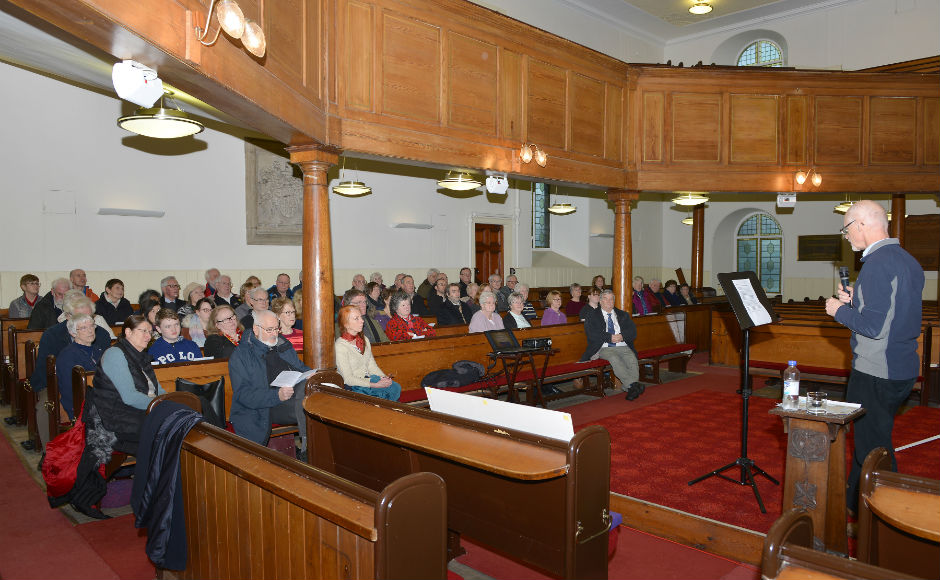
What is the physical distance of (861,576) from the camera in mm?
1412

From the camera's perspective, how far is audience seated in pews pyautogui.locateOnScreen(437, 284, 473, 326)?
8664mm

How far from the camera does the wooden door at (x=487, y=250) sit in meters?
14.6

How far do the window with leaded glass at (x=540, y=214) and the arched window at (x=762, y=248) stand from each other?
17.0ft

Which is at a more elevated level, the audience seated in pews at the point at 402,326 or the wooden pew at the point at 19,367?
the audience seated in pews at the point at 402,326

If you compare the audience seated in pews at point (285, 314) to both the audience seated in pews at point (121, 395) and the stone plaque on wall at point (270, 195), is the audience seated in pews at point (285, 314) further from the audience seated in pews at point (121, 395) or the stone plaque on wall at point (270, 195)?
the stone plaque on wall at point (270, 195)

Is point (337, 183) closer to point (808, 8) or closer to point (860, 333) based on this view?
point (860, 333)

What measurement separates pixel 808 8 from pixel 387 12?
13233 millimetres

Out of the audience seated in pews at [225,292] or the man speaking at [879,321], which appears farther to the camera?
the audience seated in pews at [225,292]

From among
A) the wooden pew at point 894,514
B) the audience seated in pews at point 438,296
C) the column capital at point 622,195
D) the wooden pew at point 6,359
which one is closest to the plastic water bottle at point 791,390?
the wooden pew at point 894,514

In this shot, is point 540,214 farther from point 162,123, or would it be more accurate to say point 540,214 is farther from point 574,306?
point 162,123

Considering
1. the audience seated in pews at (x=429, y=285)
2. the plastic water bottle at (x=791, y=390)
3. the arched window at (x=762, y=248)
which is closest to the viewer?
the plastic water bottle at (x=791, y=390)

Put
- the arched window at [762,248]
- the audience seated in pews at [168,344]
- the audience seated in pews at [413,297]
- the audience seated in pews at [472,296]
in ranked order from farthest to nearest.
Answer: the arched window at [762,248]
the audience seated in pews at [413,297]
the audience seated in pews at [472,296]
the audience seated in pews at [168,344]

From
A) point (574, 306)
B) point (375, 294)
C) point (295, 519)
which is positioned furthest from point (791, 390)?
point (574, 306)

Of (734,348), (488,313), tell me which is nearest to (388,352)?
(488,313)
